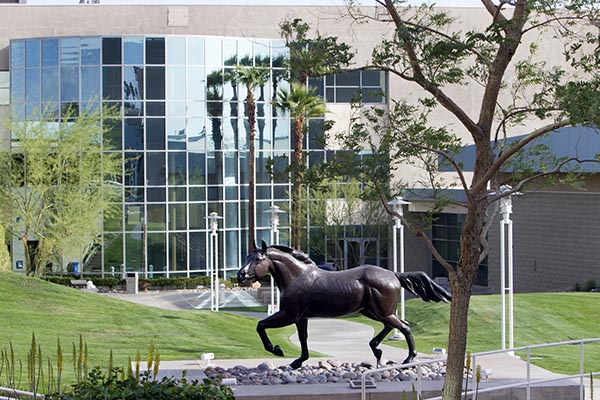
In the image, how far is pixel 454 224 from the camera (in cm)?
5384

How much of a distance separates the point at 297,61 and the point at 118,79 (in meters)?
39.4

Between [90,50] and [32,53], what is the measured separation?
125 inches

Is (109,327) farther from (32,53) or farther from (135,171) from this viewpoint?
(32,53)

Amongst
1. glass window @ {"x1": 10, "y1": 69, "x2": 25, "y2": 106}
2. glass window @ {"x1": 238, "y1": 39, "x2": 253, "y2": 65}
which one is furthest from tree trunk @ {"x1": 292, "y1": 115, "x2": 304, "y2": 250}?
glass window @ {"x1": 10, "y1": 69, "x2": 25, "y2": 106}

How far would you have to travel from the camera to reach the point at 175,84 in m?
51.2

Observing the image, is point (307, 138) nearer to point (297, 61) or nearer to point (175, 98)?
point (175, 98)

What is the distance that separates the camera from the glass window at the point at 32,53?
5206 cm

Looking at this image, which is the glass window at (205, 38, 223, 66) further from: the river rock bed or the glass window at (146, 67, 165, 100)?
the river rock bed

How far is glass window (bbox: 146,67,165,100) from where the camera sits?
51.0 metres

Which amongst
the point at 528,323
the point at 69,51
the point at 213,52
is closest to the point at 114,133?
the point at 69,51

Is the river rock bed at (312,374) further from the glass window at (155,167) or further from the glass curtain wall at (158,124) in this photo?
the glass window at (155,167)

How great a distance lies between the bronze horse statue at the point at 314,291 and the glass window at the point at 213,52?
34.9 meters

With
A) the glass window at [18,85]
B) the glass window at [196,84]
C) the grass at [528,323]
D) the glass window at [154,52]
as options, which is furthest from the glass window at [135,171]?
the grass at [528,323]

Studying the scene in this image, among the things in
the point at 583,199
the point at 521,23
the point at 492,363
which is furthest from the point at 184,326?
the point at 583,199
